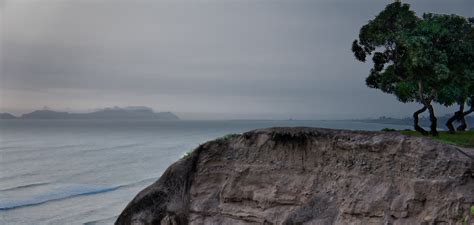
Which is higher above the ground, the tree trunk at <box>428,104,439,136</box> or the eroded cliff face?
the tree trunk at <box>428,104,439,136</box>

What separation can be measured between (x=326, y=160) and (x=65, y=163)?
221 ft

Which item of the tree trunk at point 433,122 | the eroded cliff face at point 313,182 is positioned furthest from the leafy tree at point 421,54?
the eroded cliff face at point 313,182

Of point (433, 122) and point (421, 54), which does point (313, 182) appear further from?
point (433, 122)

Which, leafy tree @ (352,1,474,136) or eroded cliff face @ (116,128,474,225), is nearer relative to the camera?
eroded cliff face @ (116,128,474,225)

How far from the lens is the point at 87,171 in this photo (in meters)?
65.6

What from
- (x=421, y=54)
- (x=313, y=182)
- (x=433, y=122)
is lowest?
(x=313, y=182)

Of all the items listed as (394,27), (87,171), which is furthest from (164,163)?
(394,27)

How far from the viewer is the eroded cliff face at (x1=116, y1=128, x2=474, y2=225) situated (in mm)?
13344

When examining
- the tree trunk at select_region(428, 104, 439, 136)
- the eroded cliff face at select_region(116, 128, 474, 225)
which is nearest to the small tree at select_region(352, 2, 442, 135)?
the tree trunk at select_region(428, 104, 439, 136)

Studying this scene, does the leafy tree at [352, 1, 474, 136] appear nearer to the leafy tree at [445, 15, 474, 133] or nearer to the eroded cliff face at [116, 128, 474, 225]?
the leafy tree at [445, 15, 474, 133]

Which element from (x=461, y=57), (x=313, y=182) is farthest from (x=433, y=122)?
(x=313, y=182)

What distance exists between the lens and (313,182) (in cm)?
1497

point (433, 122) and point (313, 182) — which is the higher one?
point (433, 122)

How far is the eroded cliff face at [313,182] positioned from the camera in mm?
13344
